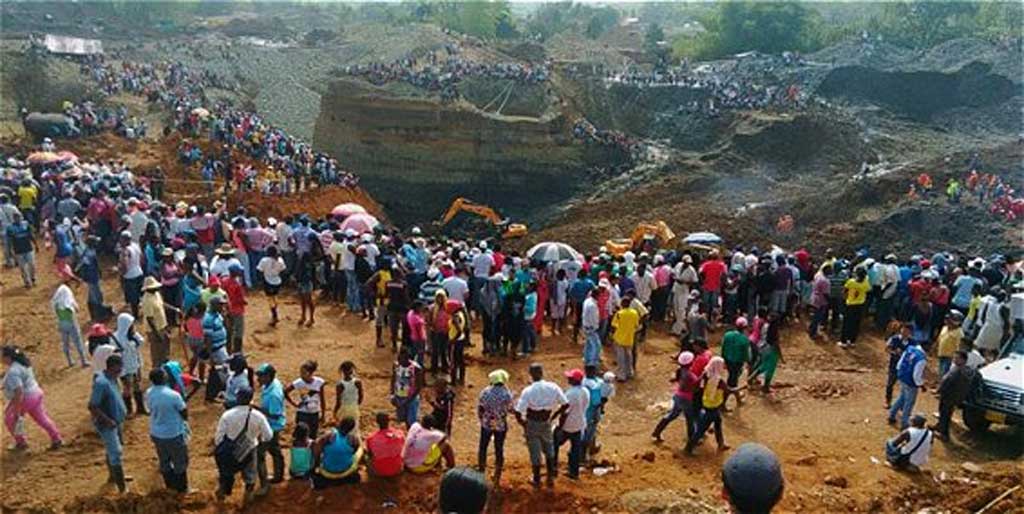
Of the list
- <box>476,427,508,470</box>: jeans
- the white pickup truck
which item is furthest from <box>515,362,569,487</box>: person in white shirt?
the white pickup truck

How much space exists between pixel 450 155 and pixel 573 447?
105 feet

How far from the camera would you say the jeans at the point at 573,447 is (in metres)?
8.98

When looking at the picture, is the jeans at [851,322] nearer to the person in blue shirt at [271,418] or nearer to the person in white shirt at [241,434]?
the person in blue shirt at [271,418]

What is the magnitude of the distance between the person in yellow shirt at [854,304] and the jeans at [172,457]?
10.9 metres

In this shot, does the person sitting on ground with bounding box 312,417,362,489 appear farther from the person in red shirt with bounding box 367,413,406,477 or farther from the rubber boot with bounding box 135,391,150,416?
the rubber boot with bounding box 135,391,150,416

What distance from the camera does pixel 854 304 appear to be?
14.6m

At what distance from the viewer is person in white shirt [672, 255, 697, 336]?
14961 millimetres

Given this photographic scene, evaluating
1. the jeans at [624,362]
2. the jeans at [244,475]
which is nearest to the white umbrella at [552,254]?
the jeans at [624,362]

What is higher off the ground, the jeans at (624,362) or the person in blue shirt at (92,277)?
the person in blue shirt at (92,277)

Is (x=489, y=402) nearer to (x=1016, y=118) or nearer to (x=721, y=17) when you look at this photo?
(x=1016, y=118)

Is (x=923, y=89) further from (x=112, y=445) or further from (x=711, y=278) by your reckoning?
(x=112, y=445)

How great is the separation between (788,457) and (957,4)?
78.9 meters

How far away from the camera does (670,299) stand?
1603 cm

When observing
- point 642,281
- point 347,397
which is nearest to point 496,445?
point 347,397
